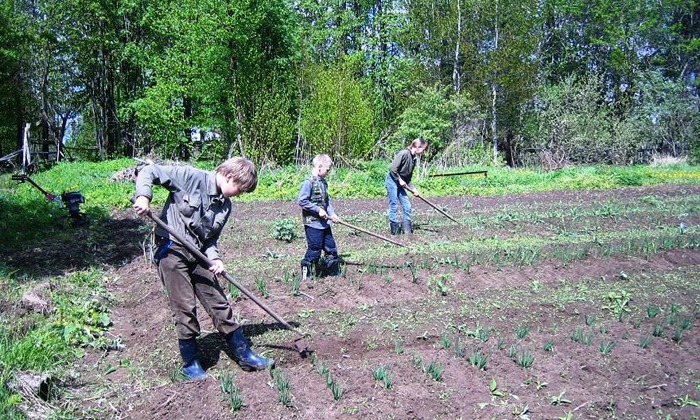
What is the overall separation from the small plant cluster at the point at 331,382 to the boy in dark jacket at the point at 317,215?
6.94 ft

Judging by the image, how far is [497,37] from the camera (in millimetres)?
26266

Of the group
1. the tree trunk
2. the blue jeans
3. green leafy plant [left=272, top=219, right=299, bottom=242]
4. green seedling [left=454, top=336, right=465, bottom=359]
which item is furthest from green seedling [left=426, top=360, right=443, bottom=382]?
the tree trunk

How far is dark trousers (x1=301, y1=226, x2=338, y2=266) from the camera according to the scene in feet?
19.7

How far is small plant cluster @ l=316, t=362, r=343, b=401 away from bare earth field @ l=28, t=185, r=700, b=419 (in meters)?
0.02

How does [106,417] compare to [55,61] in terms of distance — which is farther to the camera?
[55,61]

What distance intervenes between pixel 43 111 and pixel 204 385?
32559mm

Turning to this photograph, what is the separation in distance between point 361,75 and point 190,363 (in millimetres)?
28498

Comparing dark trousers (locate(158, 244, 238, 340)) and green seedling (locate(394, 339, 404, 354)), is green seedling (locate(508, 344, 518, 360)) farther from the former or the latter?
dark trousers (locate(158, 244, 238, 340))

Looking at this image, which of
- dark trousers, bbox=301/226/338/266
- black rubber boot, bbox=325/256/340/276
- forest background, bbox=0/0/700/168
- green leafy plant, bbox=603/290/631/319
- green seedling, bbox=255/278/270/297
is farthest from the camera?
forest background, bbox=0/0/700/168

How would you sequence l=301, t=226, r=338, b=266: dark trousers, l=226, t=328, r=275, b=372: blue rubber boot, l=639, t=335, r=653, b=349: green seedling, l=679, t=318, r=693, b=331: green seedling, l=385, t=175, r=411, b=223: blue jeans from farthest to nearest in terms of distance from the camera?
l=385, t=175, r=411, b=223: blue jeans < l=301, t=226, r=338, b=266: dark trousers < l=679, t=318, r=693, b=331: green seedling < l=639, t=335, r=653, b=349: green seedling < l=226, t=328, r=275, b=372: blue rubber boot

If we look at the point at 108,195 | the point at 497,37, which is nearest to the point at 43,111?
the point at 108,195

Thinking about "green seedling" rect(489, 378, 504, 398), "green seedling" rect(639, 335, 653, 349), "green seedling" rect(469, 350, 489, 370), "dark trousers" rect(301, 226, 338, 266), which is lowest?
"green seedling" rect(489, 378, 504, 398)

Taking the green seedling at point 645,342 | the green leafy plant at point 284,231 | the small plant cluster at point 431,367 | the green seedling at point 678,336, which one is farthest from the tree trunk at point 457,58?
the small plant cluster at point 431,367

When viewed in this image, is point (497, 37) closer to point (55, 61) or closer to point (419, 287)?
point (419, 287)
